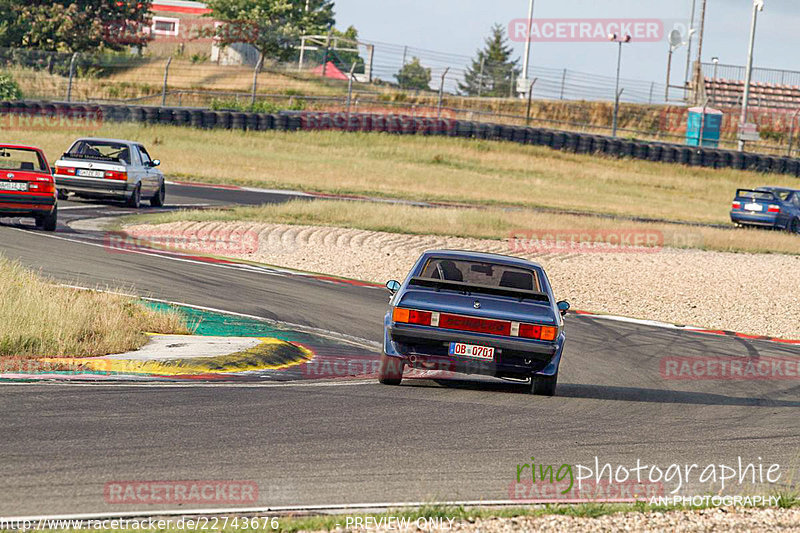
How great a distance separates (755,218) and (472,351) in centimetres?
2706

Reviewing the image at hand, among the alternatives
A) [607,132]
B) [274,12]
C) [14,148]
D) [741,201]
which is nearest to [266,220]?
[14,148]

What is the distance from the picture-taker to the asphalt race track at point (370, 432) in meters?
6.01

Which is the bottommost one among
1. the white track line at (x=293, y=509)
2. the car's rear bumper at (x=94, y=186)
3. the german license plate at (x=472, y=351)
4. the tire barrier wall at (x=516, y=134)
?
the white track line at (x=293, y=509)

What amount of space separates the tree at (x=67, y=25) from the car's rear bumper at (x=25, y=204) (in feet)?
149

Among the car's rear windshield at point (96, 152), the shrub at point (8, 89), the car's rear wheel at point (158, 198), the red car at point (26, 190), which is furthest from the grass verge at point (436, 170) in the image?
the red car at point (26, 190)

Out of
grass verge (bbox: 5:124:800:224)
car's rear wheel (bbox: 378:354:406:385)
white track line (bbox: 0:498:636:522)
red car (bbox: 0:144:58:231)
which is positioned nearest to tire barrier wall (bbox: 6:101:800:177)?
grass verge (bbox: 5:124:800:224)

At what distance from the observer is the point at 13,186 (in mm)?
19266

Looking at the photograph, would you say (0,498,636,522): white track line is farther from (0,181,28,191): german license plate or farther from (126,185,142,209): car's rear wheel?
(126,185,142,209): car's rear wheel

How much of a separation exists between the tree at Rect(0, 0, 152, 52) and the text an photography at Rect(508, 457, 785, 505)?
198 ft

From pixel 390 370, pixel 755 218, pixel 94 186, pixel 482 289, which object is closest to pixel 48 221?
pixel 94 186

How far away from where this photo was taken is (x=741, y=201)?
3431cm
